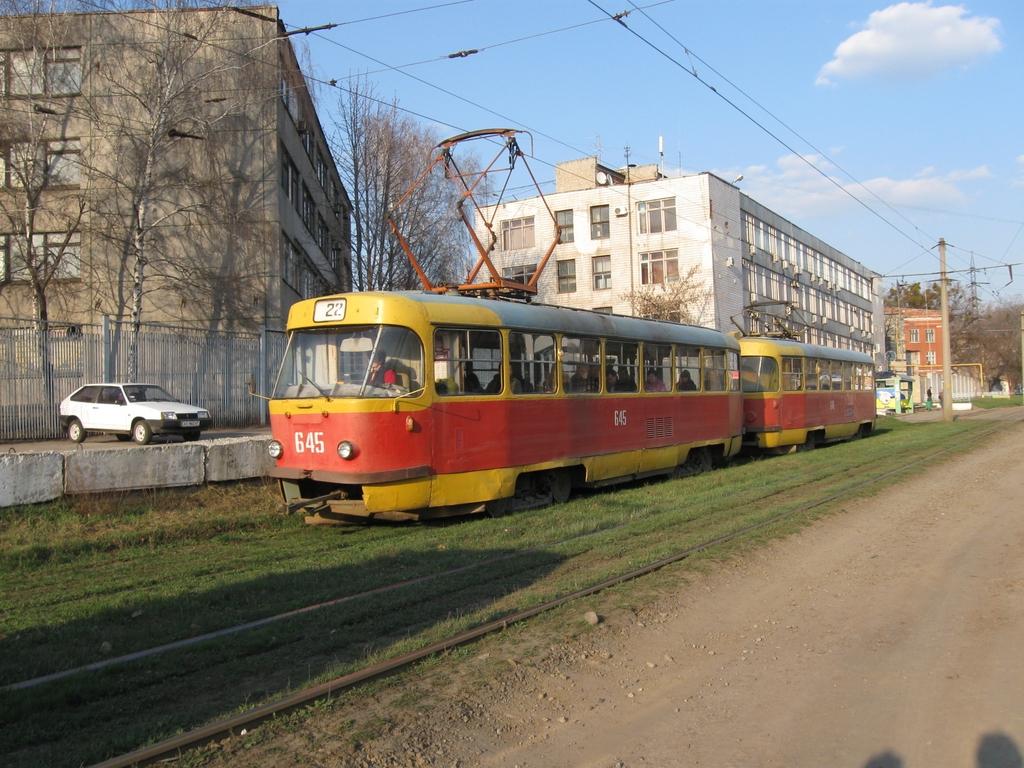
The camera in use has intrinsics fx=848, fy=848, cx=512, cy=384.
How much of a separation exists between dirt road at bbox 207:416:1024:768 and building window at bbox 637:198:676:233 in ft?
120

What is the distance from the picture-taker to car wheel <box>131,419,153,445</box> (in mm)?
17703

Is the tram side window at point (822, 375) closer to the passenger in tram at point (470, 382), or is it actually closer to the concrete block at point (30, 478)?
the passenger in tram at point (470, 382)

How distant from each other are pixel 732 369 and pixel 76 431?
14.2 meters

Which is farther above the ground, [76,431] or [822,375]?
[822,375]

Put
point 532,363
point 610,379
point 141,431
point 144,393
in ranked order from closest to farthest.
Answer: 1. point 532,363
2. point 610,379
3. point 141,431
4. point 144,393

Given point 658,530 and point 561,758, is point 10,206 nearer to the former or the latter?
point 658,530

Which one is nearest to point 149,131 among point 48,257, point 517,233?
point 48,257

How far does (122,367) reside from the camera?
61.4ft

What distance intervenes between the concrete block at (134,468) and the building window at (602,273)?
35.4 meters

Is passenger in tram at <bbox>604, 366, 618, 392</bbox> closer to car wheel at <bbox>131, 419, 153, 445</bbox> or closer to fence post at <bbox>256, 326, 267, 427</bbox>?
car wheel at <bbox>131, 419, 153, 445</bbox>

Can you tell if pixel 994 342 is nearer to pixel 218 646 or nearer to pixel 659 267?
pixel 659 267

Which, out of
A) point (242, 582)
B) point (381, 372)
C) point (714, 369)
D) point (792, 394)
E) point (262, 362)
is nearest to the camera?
point (242, 582)

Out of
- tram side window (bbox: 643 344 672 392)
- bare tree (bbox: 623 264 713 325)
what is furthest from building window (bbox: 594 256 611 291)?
tram side window (bbox: 643 344 672 392)

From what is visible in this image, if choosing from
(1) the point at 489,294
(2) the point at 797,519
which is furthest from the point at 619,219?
(2) the point at 797,519
